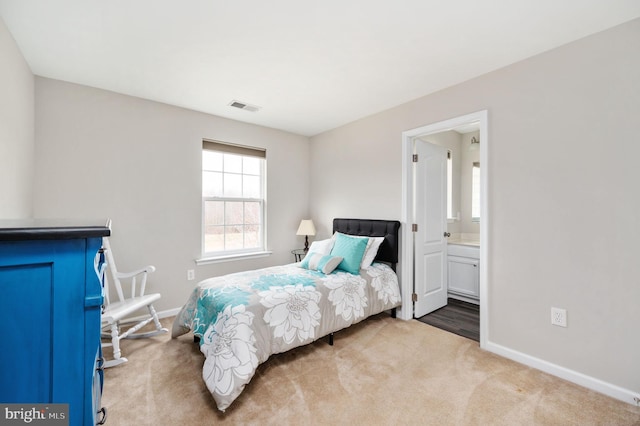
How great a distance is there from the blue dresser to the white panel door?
9.76 ft

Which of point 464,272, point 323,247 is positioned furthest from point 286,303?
point 464,272

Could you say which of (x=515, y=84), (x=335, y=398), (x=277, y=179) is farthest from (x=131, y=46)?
(x=515, y=84)

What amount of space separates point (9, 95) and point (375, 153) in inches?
129

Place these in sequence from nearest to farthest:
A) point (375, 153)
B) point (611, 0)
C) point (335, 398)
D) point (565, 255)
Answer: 1. point (611, 0)
2. point (335, 398)
3. point (565, 255)
4. point (375, 153)

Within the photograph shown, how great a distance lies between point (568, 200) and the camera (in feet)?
6.73

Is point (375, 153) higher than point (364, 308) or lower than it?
higher

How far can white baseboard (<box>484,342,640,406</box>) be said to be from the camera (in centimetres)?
180

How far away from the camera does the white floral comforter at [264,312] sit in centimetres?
177

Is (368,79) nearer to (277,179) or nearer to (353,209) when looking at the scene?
(353,209)

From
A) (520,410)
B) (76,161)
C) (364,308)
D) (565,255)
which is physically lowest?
(520,410)

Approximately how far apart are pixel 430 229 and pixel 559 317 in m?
1.48

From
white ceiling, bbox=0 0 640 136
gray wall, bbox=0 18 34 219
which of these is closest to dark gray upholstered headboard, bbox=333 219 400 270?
white ceiling, bbox=0 0 640 136

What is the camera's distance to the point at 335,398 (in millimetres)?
1815

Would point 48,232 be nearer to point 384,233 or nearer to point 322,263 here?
point 322,263
